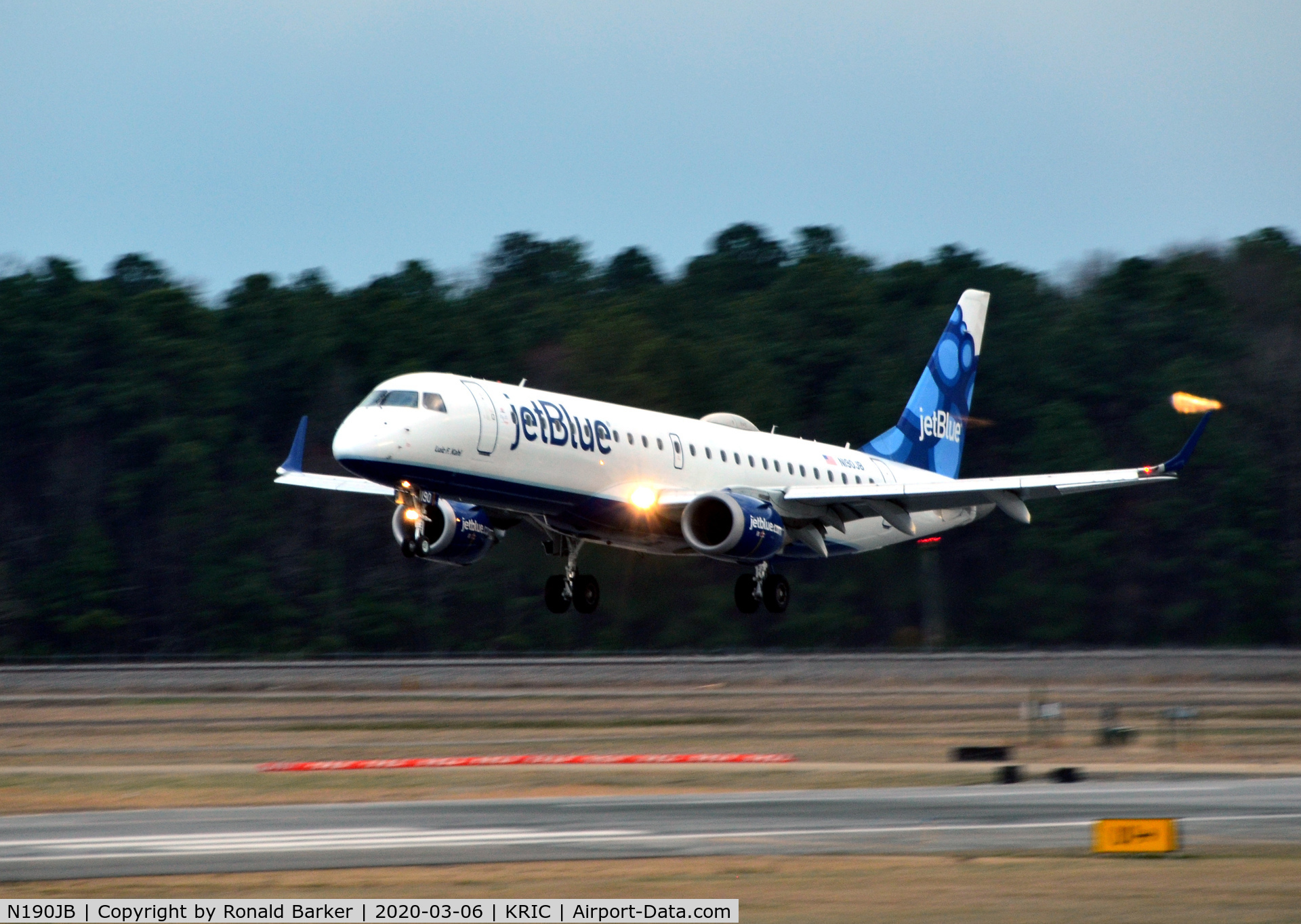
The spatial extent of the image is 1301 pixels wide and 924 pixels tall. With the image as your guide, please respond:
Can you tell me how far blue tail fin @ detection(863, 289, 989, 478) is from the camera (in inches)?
1955

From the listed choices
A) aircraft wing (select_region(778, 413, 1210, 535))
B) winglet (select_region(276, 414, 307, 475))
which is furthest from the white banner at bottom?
aircraft wing (select_region(778, 413, 1210, 535))

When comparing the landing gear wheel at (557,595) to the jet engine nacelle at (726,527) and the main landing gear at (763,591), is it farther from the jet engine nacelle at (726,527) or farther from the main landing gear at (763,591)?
the main landing gear at (763,591)

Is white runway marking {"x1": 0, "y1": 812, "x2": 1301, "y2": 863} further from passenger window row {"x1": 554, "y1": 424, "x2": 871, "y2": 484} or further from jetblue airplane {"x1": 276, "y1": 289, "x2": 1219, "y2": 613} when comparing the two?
passenger window row {"x1": 554, "y1": 424, "x2": 871, "y2": 484}

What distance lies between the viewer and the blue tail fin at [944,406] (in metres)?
49.7

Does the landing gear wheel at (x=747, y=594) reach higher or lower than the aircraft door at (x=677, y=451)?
lower

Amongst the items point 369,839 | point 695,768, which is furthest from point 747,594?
point 369,839

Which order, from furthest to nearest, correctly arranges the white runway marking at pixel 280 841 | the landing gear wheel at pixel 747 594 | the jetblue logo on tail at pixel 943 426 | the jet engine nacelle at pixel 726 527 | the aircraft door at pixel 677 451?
the jetblue logo on tail at pixel 943 426, the landing gear wheel at pixel 747 594, the aircraft door at pixel 677 451, the jet engine nacelle at pixel 726 527, the white runway marking at pixel 280 841

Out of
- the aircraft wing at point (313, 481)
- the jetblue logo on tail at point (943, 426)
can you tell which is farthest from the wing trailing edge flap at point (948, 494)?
the aircraft wing at point (313, 481)

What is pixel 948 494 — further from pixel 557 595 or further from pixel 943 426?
pixel 943 426

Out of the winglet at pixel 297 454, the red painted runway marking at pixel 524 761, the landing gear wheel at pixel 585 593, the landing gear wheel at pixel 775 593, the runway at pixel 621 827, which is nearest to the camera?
the runway at pixel 621 827

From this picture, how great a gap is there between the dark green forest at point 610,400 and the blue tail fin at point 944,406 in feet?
47.8

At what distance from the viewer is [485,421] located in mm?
33188

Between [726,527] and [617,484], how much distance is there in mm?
2616

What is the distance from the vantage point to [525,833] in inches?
821
